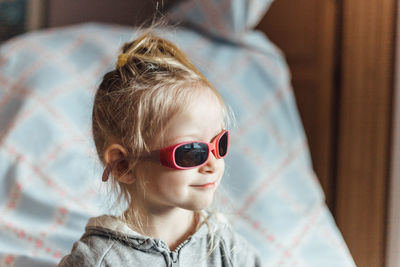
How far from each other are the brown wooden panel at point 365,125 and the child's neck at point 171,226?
0.56 metres

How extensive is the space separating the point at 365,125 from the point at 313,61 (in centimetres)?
44

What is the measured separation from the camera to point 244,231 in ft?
3.94

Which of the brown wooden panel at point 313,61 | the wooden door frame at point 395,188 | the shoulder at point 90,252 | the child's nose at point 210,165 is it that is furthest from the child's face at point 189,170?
the brown wooden panel at point 313,61

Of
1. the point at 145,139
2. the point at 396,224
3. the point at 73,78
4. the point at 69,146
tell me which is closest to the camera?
the point at 145,139

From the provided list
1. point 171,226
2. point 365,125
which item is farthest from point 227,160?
point 171,226

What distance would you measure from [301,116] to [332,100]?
0.60ft

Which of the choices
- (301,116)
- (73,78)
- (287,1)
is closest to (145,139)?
(73,78)

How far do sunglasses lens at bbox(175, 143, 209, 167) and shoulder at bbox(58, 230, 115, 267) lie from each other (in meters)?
0.19

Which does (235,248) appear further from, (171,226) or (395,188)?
(395,188)

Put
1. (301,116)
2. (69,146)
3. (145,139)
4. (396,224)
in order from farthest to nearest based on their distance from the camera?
1. (301,116)
2. (69,146)
3. (396,224)
4. (145,139)

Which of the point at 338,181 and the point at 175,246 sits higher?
the point at 175,246

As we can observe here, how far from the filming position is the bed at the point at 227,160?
3.78 feet

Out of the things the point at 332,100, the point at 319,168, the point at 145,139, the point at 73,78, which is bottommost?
the point at 319,168

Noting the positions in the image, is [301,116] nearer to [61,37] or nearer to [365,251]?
[365,251]
